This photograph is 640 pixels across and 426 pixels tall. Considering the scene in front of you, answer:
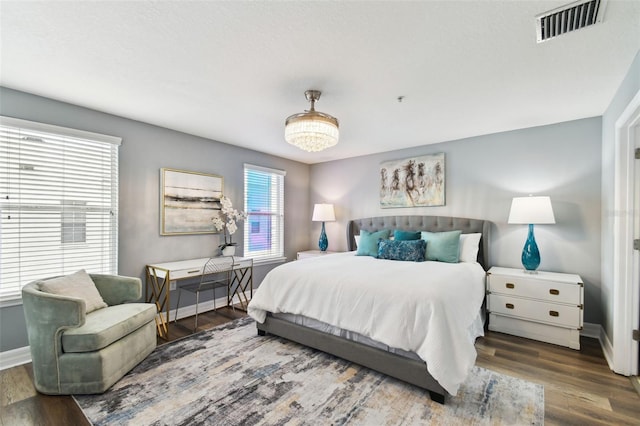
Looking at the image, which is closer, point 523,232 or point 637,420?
point 637,420

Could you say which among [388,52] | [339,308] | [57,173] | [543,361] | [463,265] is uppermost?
[388,52]

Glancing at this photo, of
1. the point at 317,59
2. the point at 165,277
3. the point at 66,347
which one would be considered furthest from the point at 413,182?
the point at 66,347

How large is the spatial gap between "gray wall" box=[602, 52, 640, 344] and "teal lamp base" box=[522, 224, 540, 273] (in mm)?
562

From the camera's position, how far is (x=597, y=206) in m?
3.19

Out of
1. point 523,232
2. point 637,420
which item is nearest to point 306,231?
point 523,232

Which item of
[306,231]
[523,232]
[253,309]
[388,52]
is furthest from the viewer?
[306,231]

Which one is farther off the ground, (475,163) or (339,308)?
(475,163)

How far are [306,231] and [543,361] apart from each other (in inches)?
160

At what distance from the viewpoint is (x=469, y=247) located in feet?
12.0

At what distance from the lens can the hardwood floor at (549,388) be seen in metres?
1.86

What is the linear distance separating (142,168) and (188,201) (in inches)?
26.5

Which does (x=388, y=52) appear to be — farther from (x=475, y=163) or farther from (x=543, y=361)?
(x=543, y=361)

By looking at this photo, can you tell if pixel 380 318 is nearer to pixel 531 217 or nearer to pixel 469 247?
pixel 469 247

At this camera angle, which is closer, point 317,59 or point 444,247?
point 317,59
